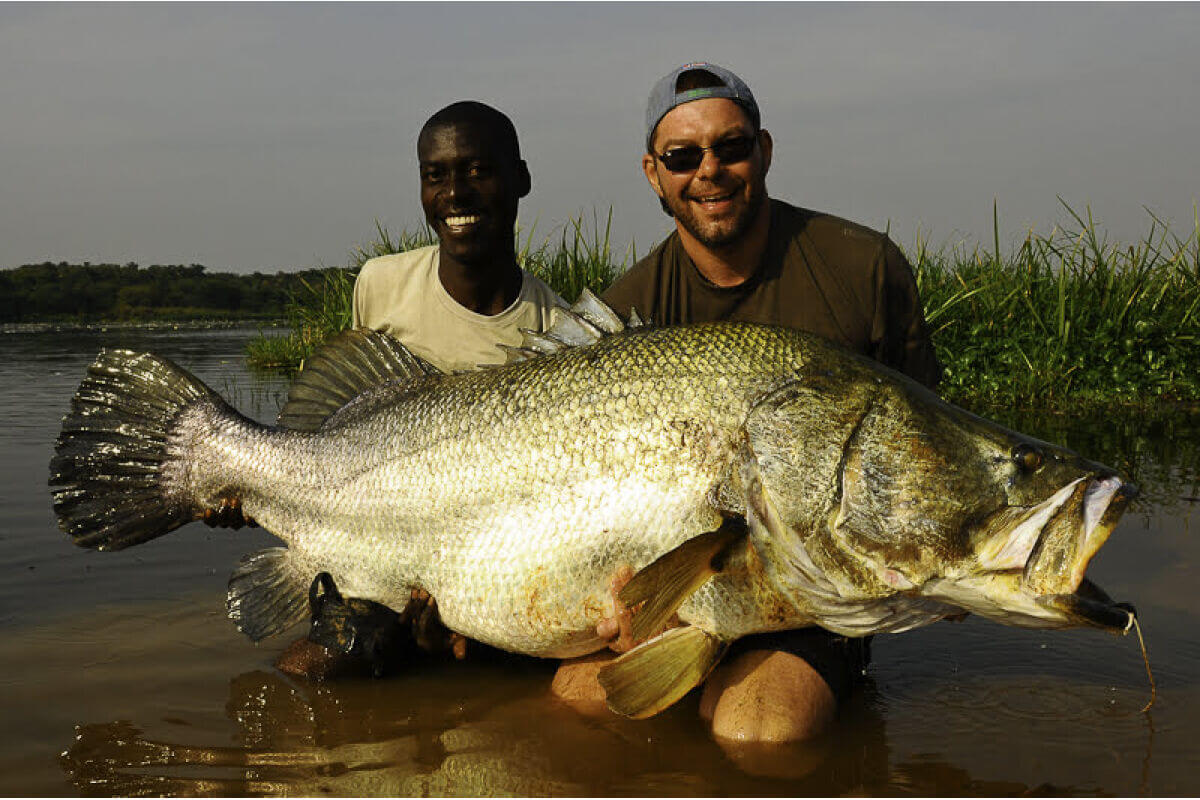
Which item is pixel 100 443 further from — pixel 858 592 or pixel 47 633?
pixel 858 592

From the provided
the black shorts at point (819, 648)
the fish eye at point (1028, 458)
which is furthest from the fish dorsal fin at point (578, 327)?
the fish eye at point (1028, 458)

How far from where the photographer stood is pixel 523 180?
516 centimetres

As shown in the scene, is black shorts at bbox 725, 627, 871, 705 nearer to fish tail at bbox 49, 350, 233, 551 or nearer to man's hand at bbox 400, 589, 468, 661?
man's hand at bbox 400, 589, 468, 661

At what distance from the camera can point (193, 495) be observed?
3.92 meters

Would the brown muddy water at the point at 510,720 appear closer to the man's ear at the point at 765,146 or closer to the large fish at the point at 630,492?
the large fish at the point at 630,492

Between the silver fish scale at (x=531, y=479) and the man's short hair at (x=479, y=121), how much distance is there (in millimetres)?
1567

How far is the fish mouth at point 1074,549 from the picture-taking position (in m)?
2.58

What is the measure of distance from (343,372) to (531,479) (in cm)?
118

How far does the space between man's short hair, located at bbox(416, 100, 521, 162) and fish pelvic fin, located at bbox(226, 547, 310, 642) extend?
2072 mm

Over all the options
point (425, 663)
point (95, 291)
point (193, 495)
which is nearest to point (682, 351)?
point (425, 663)

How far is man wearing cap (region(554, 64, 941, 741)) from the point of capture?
13.5 ft

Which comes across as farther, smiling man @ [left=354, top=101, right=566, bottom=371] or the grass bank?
the grass bank

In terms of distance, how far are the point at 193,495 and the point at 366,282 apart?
1.49 m

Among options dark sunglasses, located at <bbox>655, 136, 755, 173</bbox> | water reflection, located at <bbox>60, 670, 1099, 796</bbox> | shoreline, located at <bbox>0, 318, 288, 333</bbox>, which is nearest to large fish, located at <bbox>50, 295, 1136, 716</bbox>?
water reflection, located at <bbox>60, 670, 1099, 796</bbox>
